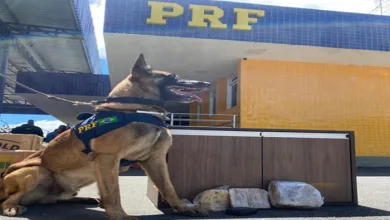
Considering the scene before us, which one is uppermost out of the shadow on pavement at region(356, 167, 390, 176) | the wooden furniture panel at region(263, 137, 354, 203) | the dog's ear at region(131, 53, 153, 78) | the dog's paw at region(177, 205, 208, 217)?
the dog's ear at region(131, 53, 153, 78)

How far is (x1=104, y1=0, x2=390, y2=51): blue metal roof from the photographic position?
963 cm

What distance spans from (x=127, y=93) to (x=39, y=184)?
4.32 feet

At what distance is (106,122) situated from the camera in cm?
288

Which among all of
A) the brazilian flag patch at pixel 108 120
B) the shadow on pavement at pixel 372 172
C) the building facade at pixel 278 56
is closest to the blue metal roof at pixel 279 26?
the building facade at pixel 278 56

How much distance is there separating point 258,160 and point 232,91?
33.1 ft

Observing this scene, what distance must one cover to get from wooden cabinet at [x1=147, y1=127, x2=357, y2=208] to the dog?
48cm

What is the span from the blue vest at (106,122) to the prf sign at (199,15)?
7.20 meters

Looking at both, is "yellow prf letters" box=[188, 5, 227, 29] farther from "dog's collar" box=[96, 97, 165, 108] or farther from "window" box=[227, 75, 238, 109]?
"dog's collar" box=[96, 97, 165, 108]

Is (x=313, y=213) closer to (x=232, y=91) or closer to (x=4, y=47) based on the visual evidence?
(x=232, y=91)

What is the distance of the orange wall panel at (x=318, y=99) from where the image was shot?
461 inches

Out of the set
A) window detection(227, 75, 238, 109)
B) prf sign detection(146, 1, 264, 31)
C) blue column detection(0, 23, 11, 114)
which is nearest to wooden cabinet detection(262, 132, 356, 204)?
prf sign detection(146, 1, 264, 31)

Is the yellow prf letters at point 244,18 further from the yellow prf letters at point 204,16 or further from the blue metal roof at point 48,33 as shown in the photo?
the blue metal roof at point 48,33

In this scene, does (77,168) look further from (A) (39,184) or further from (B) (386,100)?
(B) (386,100)

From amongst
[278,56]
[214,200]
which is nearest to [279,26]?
[278,56]
